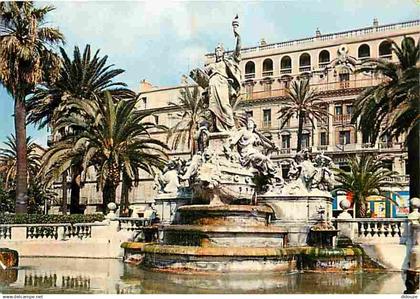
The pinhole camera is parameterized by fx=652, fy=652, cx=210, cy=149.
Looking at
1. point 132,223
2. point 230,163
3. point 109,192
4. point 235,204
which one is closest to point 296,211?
point 235,204

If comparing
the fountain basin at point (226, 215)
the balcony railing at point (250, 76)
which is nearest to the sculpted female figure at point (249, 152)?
the fountain basin at point (226, 215)

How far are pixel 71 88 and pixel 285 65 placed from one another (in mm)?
35883

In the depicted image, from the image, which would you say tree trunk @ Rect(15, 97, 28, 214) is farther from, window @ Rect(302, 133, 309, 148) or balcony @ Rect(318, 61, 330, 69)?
balcony @ Rect(318, 61, 330, 69)

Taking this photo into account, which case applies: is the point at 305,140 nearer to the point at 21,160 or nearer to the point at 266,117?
the point at 266,117

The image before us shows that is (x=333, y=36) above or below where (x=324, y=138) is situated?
above

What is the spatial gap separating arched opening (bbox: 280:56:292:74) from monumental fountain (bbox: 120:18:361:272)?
43.4m

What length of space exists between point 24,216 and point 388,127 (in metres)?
14.6

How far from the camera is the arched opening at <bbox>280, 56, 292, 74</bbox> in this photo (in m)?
65.8

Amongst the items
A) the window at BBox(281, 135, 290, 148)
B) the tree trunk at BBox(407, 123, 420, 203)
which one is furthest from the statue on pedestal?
the window at BBox(281, 135, 290, 148)

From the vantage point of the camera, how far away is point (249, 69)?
68.9m

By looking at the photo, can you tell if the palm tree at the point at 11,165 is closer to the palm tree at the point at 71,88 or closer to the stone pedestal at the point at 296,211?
the palm tree at the point at 71,88

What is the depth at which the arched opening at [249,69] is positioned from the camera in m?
68.1

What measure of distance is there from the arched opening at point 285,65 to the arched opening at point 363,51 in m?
7.85

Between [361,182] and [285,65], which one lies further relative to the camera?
[285,65]
